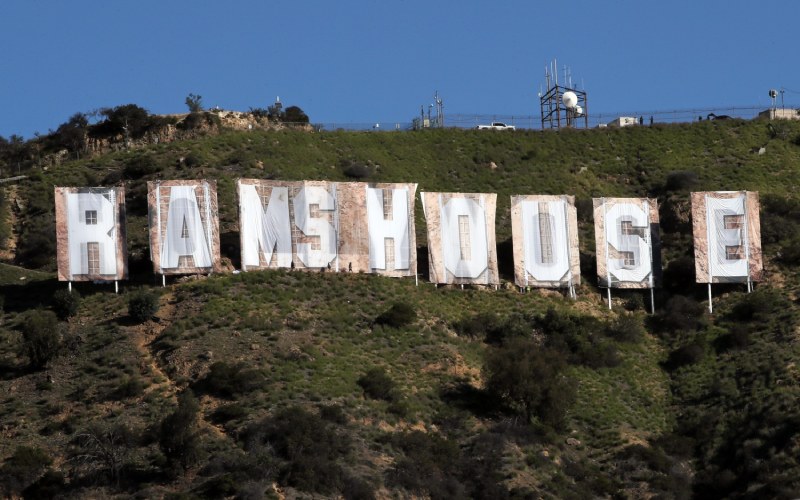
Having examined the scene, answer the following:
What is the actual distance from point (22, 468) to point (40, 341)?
35.5 feet

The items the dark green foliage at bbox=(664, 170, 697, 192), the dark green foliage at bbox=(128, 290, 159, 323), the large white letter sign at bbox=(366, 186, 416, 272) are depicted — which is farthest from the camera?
the dark green foliage at bbox=(664, 170, 697, 192)

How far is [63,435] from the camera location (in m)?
66.5

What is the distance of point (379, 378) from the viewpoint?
71938 millimetres

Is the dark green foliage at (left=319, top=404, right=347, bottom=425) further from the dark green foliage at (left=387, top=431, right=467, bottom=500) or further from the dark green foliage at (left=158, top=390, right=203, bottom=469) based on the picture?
the dark green foliage at (left=158, top=390, right=203, bottom=469)

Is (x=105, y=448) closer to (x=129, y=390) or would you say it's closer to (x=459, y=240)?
(x=129, y=390)

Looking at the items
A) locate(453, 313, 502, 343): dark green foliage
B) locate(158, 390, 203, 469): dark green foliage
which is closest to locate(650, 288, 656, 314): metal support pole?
locate(453, 313, 502, 343): dark green foliage

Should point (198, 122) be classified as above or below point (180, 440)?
above

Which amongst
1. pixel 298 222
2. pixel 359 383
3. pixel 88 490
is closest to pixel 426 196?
pixel 298 222

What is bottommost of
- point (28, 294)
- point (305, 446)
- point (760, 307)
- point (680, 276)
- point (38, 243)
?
point (305, 446)

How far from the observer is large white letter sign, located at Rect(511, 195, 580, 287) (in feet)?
281

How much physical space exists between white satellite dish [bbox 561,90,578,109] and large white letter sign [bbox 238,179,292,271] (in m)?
35.0

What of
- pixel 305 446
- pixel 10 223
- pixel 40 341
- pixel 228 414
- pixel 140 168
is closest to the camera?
pixel 305 446

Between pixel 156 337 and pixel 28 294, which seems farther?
pixel 28 294

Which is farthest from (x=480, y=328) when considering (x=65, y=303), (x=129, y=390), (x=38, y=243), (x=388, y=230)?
(x=38, y=243)
